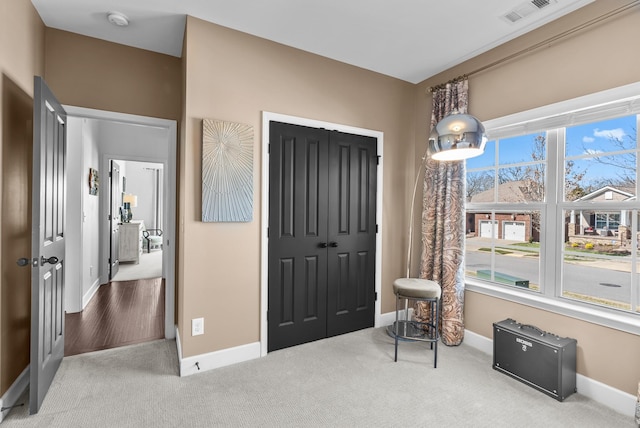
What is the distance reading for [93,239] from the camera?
4.81 metres

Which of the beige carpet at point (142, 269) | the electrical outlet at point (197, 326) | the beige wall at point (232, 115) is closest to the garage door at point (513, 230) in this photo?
the beige wall at point (232, 115)

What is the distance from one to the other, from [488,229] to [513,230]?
23cm

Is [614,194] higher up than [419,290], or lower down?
higher up

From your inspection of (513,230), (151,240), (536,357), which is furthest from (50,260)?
(151,240)

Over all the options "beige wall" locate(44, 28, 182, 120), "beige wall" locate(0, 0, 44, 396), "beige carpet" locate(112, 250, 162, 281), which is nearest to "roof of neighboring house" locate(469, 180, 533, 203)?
"beige wall" locate(44, 28, 182, 120)

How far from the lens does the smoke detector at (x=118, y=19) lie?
2.44 metres

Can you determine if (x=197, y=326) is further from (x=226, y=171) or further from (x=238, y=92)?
(x=238, y=92)

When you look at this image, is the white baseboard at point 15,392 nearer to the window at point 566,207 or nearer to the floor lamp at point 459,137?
the floor lamp at point 459,137

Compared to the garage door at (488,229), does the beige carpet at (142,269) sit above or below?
below

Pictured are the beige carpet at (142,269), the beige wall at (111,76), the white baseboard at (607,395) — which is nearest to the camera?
the white baseboard at (607,395)

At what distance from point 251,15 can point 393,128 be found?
187cm

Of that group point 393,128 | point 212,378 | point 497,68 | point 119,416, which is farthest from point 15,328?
point 497,68

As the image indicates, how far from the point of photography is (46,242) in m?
2.15

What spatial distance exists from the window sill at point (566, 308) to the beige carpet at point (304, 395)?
563mm
